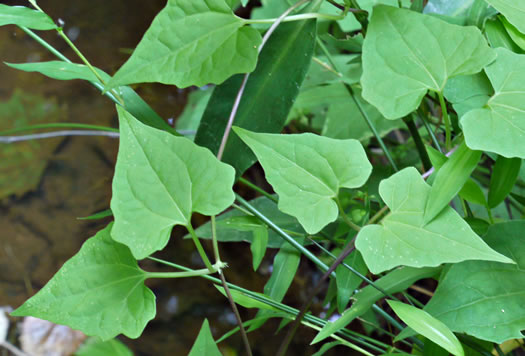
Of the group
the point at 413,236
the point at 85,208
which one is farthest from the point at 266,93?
the point at 85,208

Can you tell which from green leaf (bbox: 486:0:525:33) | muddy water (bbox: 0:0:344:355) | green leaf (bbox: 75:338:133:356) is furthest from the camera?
muddy water (bbox: 0:0:344:355)

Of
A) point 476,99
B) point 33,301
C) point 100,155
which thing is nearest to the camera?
point 33,301

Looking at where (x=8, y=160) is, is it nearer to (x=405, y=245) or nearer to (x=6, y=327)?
(x=6, y=327)

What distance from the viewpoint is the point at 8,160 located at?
863 millimetres

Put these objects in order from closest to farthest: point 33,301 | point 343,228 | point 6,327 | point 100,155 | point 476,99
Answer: point 33,301, point 476,99, point 343,228, point 6,327, point 100,155

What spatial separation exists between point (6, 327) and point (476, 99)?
0.79 m

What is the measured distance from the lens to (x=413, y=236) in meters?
0.34

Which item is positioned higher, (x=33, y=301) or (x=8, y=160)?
(x=33, y=301)

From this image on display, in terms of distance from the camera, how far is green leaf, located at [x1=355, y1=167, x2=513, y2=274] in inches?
12.6

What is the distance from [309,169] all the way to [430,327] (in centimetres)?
16

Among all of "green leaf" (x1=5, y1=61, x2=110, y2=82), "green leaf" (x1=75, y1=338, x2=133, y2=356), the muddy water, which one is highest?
"green leaf" (x1=5, y1=61, x2=110, y2=82)

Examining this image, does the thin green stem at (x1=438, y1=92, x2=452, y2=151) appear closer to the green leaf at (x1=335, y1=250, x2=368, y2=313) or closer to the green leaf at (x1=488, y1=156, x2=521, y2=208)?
the green leaf at (x1=488, y1=156, x2=521, y2=208)

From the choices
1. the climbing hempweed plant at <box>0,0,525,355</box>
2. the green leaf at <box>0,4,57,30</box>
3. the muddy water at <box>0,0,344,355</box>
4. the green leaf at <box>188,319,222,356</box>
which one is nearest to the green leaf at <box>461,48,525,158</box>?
the climbing hempweed plant at <box>0,0,525,355</box>

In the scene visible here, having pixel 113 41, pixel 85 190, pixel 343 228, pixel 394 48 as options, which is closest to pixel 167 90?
pixel 113 41
